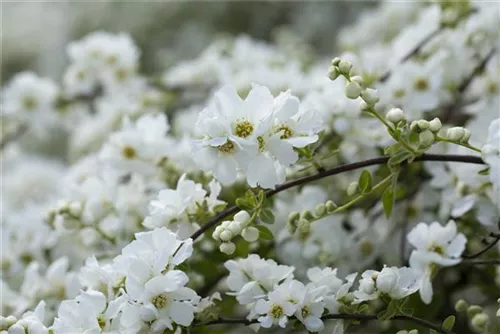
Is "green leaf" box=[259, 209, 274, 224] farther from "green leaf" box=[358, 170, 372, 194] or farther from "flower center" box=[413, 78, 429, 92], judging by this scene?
"flower center" box=[413, 78, 429, 92]

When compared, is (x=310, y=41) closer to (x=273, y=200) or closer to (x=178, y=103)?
(x=178, y=103)

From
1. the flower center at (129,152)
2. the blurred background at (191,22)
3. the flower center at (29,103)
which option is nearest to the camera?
the flower center at (129,152)

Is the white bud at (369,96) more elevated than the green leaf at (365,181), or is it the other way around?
the white bud at (369,96)

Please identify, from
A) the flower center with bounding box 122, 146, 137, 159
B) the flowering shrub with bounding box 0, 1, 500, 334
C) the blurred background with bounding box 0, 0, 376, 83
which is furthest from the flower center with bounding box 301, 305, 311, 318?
the blurred background with bounding box 0, 0, 376, 83

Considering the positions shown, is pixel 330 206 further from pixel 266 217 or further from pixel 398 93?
pixel 398 93

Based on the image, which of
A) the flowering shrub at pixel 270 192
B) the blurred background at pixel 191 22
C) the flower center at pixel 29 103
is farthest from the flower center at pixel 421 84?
the blurred background at pixel 191 22

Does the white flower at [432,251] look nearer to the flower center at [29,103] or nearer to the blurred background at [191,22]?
the flower center at [29,103]

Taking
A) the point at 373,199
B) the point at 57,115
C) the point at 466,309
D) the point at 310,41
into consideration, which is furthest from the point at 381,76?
the point at 310,41
